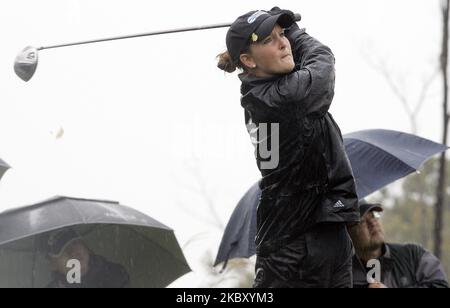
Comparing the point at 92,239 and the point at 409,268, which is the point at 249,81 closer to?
the point at 409,268

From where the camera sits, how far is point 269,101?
4863 mm

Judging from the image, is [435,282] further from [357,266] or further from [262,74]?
[262,74]

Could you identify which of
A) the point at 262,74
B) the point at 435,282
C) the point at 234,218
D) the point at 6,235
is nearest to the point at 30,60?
the point at 6,235

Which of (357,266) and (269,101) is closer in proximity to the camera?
(269,101)

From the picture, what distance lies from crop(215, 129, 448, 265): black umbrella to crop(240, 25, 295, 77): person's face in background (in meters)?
2.42

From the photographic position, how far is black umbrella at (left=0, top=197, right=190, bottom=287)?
7.50 meters

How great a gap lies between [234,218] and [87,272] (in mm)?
1189

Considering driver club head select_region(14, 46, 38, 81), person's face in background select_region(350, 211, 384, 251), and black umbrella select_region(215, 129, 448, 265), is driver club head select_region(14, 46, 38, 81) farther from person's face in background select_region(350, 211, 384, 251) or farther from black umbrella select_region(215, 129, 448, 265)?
person's face in background select_region(350, 211, 384, 251)

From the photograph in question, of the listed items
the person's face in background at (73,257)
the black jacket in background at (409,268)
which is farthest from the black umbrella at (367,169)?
the person's face in background at (73,257)

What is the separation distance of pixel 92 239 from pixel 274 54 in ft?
11.1

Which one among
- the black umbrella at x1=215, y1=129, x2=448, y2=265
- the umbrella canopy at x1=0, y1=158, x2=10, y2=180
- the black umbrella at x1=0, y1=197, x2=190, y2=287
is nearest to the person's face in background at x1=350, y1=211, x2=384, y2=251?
the black umbrella at x1=215, y1=129, x2=448, y2=265

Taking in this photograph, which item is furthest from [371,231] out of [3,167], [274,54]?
[3,167]

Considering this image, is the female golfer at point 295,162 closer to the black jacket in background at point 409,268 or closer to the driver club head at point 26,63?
the black jacket in background at point 409,268
